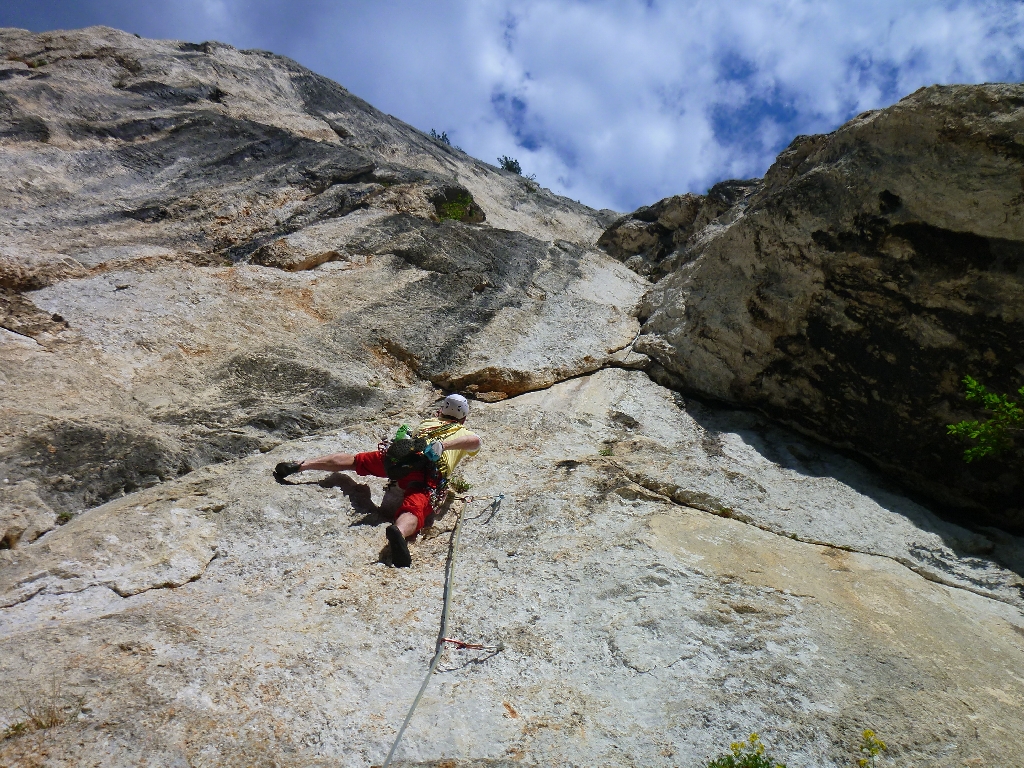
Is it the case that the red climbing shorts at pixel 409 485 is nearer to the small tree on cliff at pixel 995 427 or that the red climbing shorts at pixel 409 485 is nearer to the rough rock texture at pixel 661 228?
the small tree on cliff at pixel 995 427

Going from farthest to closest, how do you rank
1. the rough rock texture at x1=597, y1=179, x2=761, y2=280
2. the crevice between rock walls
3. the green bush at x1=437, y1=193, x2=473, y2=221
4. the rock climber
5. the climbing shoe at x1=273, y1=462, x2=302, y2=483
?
the rough rock texture at x1=597, y1=179, x2=761, y2=280 → the green bush at x1=437, y1=193, x2=473, y2=221 → the climbing shoe at x1=273, y1=462, x2=302, y2=483 → the crevice between rock walls → the rock climber

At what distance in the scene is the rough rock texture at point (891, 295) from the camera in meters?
6.66

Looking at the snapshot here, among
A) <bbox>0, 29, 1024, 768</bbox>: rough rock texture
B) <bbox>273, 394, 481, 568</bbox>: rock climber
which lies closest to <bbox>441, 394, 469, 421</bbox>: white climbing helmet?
<bbox>273, 394, 481, 568</bbox>: rock climber

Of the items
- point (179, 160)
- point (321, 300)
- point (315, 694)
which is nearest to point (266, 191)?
point (179, 160)

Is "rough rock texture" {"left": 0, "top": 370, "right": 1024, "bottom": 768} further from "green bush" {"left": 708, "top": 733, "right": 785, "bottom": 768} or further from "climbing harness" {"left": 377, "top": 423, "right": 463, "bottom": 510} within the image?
"climbing harness" {"left": 377, "top": 423, "right": 463, "bottom": 510}

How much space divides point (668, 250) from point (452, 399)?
9.38 m

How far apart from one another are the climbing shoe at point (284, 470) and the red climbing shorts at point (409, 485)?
1.75 ft

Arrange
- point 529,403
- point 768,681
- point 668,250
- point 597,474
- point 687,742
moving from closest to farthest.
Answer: point 687,742 → point 768,681 → point 597,474 → point 529,403 → point 668,250

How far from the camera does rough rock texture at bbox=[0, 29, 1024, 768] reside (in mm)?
3404

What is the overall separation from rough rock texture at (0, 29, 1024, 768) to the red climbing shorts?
28cm

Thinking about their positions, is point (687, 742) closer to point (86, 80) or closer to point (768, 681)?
point (768, 681)

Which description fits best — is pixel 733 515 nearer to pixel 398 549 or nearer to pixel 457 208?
pixel 398 549

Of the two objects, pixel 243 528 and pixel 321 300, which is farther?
pixel 321 300

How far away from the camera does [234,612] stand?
4.12 metres
